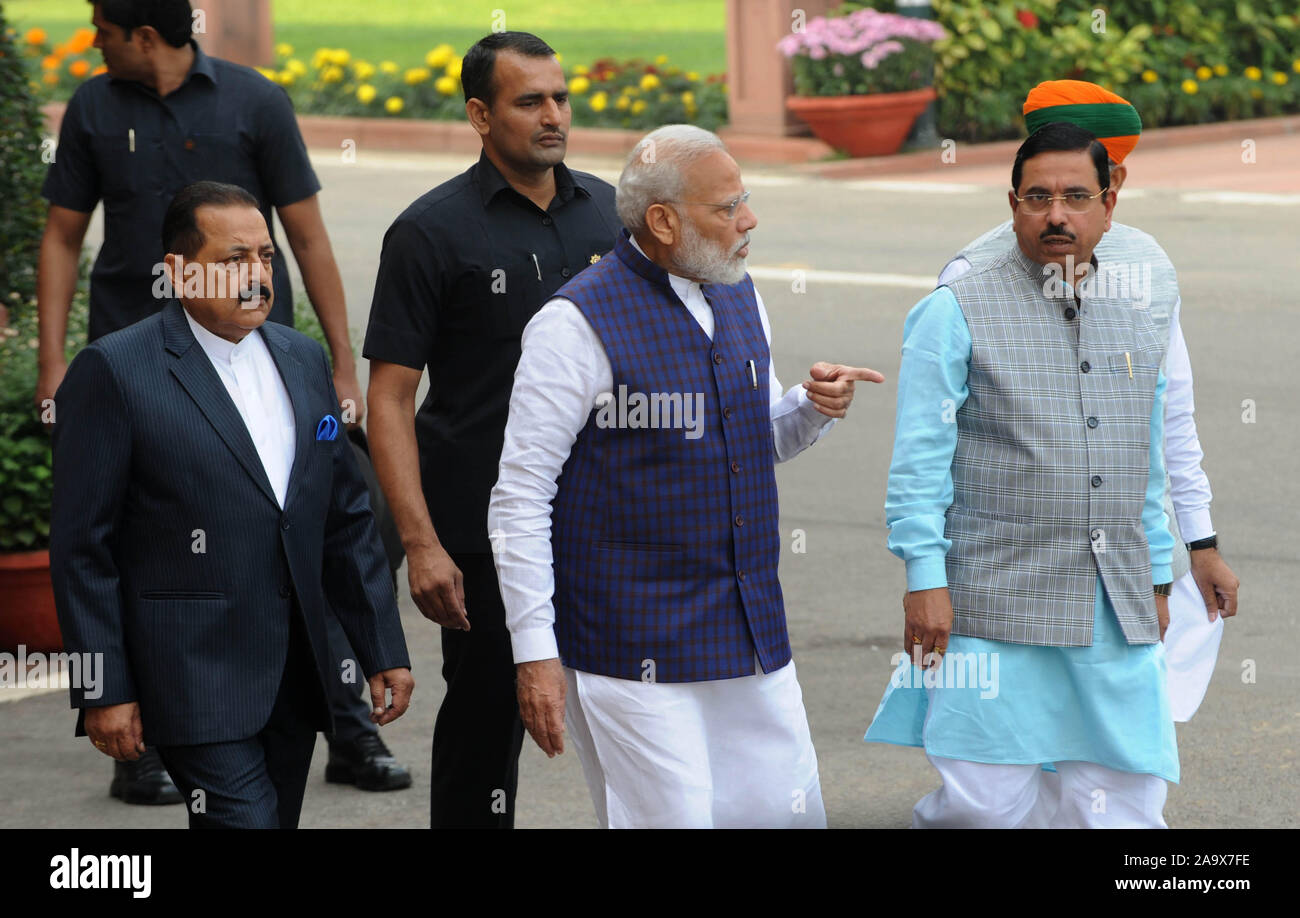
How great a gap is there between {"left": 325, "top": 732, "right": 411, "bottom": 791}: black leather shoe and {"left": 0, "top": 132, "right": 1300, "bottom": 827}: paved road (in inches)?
1.9

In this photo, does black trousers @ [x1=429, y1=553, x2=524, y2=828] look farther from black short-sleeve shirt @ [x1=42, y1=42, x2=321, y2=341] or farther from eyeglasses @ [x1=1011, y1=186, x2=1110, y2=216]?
eyeglasses @ [x1=1011, y1=186, x2=1110, y2=216]

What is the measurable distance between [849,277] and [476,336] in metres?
9.82

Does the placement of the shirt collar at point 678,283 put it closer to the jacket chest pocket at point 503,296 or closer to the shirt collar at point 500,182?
the jacket chest pocket at point 503,296

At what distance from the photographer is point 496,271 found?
472cm

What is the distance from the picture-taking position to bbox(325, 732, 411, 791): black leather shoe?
5.92m

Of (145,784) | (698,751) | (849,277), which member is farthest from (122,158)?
(849,277)

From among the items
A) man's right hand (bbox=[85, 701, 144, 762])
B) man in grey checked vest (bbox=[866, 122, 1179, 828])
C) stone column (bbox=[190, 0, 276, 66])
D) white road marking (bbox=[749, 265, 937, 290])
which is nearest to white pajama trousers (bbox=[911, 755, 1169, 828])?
man in grey checked vest (bbox=[866, 122, 1179, 828])

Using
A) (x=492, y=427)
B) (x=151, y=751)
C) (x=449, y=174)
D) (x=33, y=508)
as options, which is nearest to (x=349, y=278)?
(x=449, y=174)

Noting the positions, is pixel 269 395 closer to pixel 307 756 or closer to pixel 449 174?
pixel 307 756

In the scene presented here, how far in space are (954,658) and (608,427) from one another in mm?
975

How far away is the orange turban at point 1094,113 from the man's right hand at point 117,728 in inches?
98.0

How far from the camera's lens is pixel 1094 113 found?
468 cm

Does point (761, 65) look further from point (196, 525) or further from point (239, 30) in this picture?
point (196, 525)

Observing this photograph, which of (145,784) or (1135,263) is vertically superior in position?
(1135,263)
